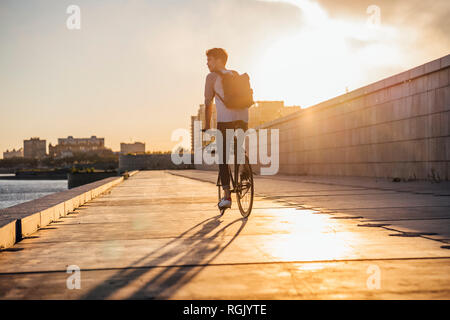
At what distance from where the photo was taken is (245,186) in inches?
220

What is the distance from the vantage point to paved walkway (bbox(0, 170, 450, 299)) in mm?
2389

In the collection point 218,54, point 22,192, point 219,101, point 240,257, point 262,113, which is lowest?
point 22,192

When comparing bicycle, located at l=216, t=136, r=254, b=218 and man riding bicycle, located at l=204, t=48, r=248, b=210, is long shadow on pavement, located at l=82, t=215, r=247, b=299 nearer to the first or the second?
bicycle, located at l=216, t=136, r=254, b=218

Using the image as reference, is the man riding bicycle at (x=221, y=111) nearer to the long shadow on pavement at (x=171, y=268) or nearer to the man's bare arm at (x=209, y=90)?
→ the man's bare arm at (x=209, y=90)

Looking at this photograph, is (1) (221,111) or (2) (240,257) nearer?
(2) (240,257)

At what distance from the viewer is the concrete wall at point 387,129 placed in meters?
11.7

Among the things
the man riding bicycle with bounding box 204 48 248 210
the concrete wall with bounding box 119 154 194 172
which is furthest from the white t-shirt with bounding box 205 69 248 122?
the concrete wall with bounding box 119 154 194 172

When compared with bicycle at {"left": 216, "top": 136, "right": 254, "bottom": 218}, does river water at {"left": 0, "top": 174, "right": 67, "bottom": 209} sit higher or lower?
lower

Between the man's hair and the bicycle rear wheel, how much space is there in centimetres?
132

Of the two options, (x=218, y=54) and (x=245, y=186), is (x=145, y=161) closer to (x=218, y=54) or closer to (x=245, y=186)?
(x=218, y=54)

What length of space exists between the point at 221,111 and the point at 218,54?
76cm

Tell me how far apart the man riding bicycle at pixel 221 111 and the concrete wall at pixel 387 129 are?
25.4 ft

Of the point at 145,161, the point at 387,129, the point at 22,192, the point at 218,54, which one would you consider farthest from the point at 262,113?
the point at 218,54
